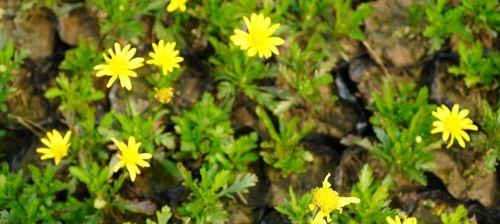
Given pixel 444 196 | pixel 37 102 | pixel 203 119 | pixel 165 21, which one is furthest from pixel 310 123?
pixel 37 102

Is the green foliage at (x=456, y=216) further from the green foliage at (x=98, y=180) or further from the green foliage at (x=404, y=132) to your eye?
the green foliage at (x=98, y=180)

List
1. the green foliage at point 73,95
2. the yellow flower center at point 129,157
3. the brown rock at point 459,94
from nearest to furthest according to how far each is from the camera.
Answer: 1. the yellow flower center at point 129,157
2. the green foliage at point 73,95
3. the brown rock at point 459,94

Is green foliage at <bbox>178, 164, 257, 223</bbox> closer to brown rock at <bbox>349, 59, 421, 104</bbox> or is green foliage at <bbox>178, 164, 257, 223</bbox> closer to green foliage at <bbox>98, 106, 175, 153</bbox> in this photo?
green foliage at <bbox>98, 106, 175, 153</bbox>

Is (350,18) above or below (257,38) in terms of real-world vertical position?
above

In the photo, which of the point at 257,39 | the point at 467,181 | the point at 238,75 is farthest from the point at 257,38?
the point at 467,181

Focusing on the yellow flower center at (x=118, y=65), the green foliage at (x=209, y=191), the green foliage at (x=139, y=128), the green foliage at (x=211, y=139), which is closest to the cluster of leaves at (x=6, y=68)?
the green foliage at (x=139, y=128)

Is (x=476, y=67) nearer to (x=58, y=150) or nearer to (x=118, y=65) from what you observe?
(x=118, y=65)
